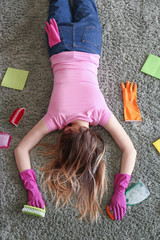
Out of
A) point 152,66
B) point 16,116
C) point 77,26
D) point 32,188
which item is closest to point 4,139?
point 16,116

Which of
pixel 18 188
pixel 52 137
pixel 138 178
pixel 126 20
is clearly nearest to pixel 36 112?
pixel 52 137

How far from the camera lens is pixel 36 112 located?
124 cm

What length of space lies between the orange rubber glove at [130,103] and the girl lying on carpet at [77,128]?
4.8 inches

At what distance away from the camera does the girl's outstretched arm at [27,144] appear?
1100 millimetres

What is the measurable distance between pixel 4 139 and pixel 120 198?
0.64 metres

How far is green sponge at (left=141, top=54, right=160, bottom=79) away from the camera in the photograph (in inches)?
51.4

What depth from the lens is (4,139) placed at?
46.2 inches

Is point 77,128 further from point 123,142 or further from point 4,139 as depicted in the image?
point 4,139

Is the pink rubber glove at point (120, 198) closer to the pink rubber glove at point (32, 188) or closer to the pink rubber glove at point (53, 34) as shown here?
the pink rubber glove at point (32, 188)

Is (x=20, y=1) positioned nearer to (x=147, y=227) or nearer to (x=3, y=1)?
(x=3, y=1)

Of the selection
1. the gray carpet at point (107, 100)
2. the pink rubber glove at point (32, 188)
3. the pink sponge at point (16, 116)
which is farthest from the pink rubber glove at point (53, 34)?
the pink rubber glove at point (32, 188)

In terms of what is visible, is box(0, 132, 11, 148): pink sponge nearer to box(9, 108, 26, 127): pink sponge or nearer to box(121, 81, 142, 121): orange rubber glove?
box(9, 108, 26, 127): pink sponge

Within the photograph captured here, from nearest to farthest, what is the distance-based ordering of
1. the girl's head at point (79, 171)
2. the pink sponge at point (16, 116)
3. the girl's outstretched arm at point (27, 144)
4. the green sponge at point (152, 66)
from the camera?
the girl's head at point (79, 171) < the girl's outstretched arm at point (27, 144) < the pink sponge at point (16, 116) < the green sponge at point (152, 66)

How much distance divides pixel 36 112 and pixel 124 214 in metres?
0.68
